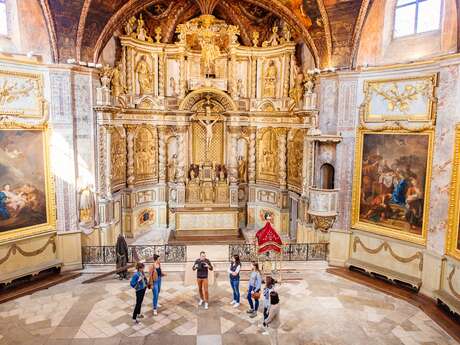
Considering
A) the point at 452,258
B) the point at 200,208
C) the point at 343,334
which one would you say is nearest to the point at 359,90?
the point at 452,258

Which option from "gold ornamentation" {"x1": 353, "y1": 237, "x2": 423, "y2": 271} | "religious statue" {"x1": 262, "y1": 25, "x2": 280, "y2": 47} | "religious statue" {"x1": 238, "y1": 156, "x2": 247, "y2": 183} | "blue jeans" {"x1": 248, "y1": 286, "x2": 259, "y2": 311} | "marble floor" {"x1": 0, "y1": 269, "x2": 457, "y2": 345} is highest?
"religious statue" {"x1": 262, "y1": 25, "x2": 280, "y2": 47}

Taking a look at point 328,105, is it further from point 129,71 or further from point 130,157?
point 130,157

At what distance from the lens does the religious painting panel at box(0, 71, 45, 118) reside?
10922mm

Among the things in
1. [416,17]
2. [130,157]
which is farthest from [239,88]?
[416,17]

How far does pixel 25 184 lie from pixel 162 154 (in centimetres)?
727

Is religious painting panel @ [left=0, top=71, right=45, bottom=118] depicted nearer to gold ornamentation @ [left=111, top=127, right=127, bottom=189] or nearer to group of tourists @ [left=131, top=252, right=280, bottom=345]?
gold ornamentation @ [left=111, top=127, right=127, bottom=189]

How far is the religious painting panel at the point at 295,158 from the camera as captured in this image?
16.0m

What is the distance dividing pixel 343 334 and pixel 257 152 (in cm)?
1078

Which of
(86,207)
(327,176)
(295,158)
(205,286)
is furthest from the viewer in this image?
(295,158)

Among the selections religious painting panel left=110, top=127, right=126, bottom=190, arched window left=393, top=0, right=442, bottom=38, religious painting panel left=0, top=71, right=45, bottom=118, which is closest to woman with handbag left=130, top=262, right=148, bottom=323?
religious painting panel left=0, top=71, right=45, bottom=118

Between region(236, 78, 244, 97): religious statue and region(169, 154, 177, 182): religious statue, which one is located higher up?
region(236, 78, 244, 97): religious statue

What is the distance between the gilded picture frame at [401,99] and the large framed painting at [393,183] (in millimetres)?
528

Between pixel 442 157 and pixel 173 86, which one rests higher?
pixel 173 86

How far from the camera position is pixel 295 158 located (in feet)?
54.0
